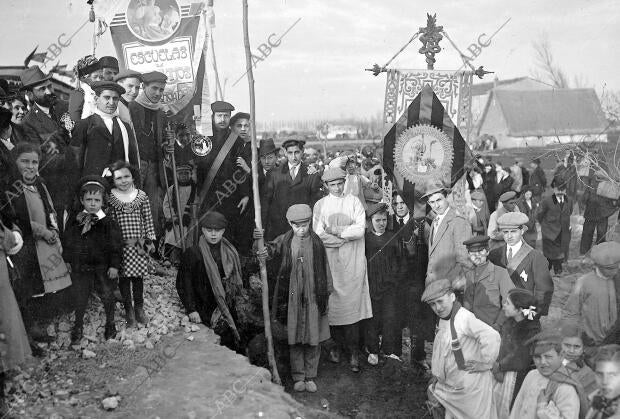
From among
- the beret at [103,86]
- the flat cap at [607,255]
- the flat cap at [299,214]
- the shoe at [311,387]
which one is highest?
the beret at [103,86]

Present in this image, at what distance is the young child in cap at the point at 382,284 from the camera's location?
603 centimetres

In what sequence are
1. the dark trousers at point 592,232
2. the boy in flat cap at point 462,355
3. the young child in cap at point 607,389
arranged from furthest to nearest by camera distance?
the dark trousers at point 592,232
the boy in flat cap at point 462,355
the young child in cap at point 607,389

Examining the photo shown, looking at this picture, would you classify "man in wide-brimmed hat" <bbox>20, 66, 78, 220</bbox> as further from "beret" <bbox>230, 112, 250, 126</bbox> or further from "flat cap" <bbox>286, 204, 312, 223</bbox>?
"flat cap" <bbox>286, 204, 312, 223</bbox>

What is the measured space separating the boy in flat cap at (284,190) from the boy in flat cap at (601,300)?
10.5 feet

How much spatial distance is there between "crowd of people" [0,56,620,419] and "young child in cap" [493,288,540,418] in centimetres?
1

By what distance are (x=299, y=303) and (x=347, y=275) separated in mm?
717

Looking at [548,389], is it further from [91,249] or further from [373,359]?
[91,249]

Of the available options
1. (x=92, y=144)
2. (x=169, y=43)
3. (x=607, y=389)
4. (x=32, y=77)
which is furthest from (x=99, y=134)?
(x=607, y=389)

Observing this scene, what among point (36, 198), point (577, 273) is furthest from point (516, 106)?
point (36, 198)

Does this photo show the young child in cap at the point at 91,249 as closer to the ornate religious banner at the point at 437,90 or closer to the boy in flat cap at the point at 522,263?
the boy in flat cap at the point at 522,263

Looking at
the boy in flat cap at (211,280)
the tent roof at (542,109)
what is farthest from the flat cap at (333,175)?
the tent roof at (542,109)

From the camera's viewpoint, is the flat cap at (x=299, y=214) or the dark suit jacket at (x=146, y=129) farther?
the dark suit jacket at (x=146, y=129)

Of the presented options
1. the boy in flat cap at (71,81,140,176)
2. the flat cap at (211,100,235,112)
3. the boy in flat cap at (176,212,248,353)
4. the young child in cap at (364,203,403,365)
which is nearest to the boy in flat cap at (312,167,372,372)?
the young child in cap at (364,203,403,365)

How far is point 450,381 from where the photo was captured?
4328 mm
